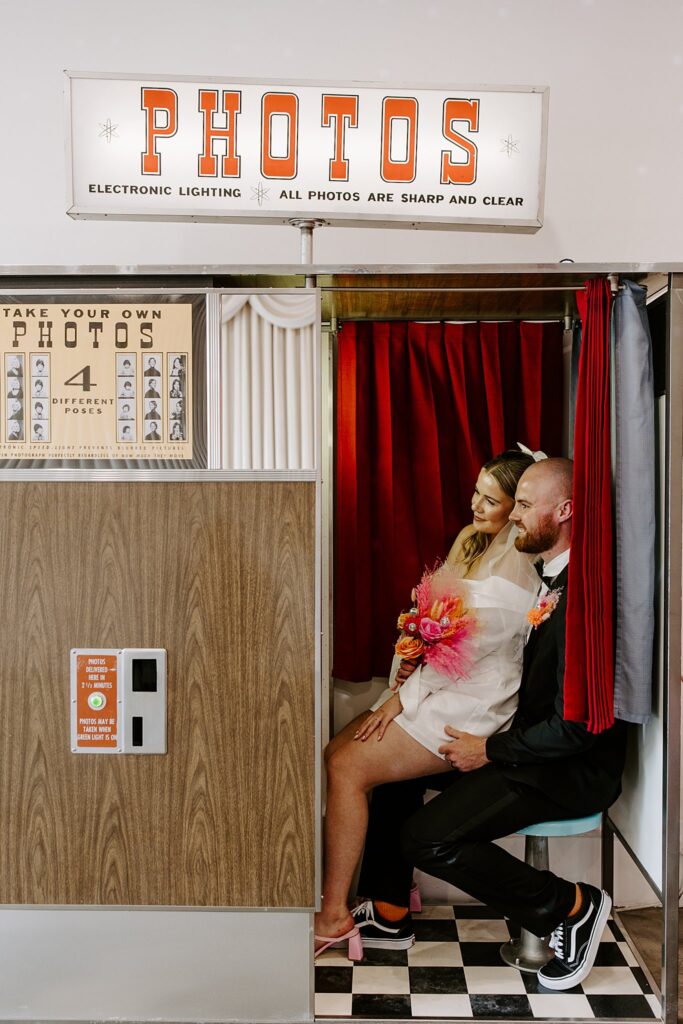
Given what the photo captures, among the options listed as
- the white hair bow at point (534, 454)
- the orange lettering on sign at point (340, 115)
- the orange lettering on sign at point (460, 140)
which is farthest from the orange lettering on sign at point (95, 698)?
the orange lettering on sign at point (460, 140)

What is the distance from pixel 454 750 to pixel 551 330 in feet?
5.07

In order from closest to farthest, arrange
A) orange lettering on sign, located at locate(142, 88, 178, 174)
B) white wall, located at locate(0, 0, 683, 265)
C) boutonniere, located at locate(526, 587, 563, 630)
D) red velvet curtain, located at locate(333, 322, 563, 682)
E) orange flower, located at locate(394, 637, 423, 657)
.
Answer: orange lettering on sign, located at locate(142, 88, 178, 174)
boutonniere, located at locate(526, 587, 563, 630)
orange flower, located at locate(394, 637, 423, 657)
red velvet curtain, located at locate(333, 322, 563, 682)
white wall, located at locate(0, 0, 683, 265)

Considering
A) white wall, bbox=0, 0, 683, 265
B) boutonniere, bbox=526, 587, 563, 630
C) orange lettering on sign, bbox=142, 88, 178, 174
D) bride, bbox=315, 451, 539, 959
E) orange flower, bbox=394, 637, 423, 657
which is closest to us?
orange lettering on sign, bbox=142, 88, 178, 174

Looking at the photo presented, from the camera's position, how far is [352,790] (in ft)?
8.80

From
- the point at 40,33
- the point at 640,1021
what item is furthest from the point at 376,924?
the point at 40,33

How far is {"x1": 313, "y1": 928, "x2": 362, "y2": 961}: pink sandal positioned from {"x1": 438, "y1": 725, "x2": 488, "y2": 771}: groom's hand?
2.15 feet

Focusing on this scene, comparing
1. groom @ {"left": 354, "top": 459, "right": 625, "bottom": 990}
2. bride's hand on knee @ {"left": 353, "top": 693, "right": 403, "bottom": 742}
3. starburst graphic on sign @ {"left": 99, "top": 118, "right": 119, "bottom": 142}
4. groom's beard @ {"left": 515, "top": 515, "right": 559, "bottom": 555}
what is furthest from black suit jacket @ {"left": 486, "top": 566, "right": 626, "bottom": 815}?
starburst graphic on sign @ {"left": 99, "top": 118, "right": 119, "bottom": 142}

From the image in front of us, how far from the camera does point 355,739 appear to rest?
108 inches

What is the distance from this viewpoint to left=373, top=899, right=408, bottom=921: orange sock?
279cm

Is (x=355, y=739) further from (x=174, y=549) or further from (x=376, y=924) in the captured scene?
(x=174, y=549)

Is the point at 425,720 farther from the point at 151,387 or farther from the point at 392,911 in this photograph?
the point at 151,387

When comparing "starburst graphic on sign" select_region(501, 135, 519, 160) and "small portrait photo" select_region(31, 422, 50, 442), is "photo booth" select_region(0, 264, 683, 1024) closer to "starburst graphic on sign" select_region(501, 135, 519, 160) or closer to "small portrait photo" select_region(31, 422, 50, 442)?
"small portrait photo" select_region(31, 422, 50, 442)

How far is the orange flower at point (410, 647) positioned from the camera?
277 centimetres

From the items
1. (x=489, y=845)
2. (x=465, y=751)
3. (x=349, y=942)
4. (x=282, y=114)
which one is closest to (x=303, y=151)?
(x=282, y=114)
